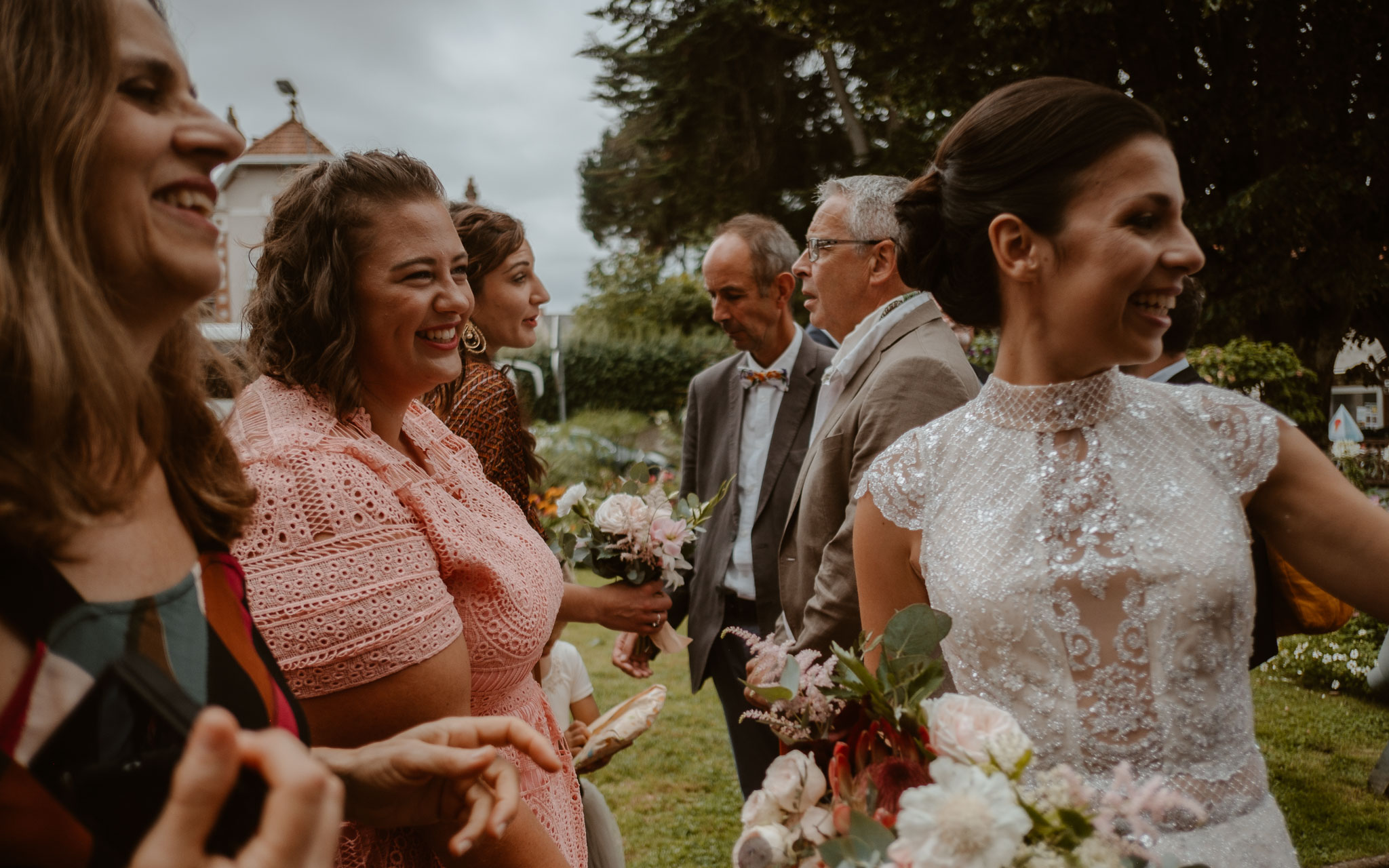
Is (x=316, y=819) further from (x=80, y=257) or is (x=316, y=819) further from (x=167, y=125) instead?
(x=167, y=125)

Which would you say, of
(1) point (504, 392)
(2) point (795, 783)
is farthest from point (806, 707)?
(1) point (504, 392)

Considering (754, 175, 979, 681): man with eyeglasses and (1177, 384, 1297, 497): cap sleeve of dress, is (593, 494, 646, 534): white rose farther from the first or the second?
(1177, 384, 1297, 497): cap sleeve of dress

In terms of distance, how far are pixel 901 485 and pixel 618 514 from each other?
1.71 meters

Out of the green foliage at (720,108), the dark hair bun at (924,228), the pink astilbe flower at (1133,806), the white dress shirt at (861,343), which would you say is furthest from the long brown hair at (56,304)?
the green foliage at (720,108)

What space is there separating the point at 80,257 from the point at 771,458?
11.6 feet

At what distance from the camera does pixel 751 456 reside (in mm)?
4746

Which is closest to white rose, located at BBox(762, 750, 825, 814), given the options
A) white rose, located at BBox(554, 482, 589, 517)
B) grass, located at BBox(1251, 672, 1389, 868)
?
white rose, located at BBox(554, 482, 589, 517)

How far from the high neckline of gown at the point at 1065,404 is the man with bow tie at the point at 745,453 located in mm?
2309

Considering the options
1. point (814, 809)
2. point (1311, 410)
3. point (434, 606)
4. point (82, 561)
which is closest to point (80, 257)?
point (82, 561)

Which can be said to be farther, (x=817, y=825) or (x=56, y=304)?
(x=817, y=825)

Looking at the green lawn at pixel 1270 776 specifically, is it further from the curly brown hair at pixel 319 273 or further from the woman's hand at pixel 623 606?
the curly brown hair at pixel 319 273

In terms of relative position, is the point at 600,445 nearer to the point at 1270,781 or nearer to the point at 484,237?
the point at 1270,781

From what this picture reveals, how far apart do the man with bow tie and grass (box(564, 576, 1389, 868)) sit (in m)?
1.10

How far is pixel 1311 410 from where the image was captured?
31.0ft
